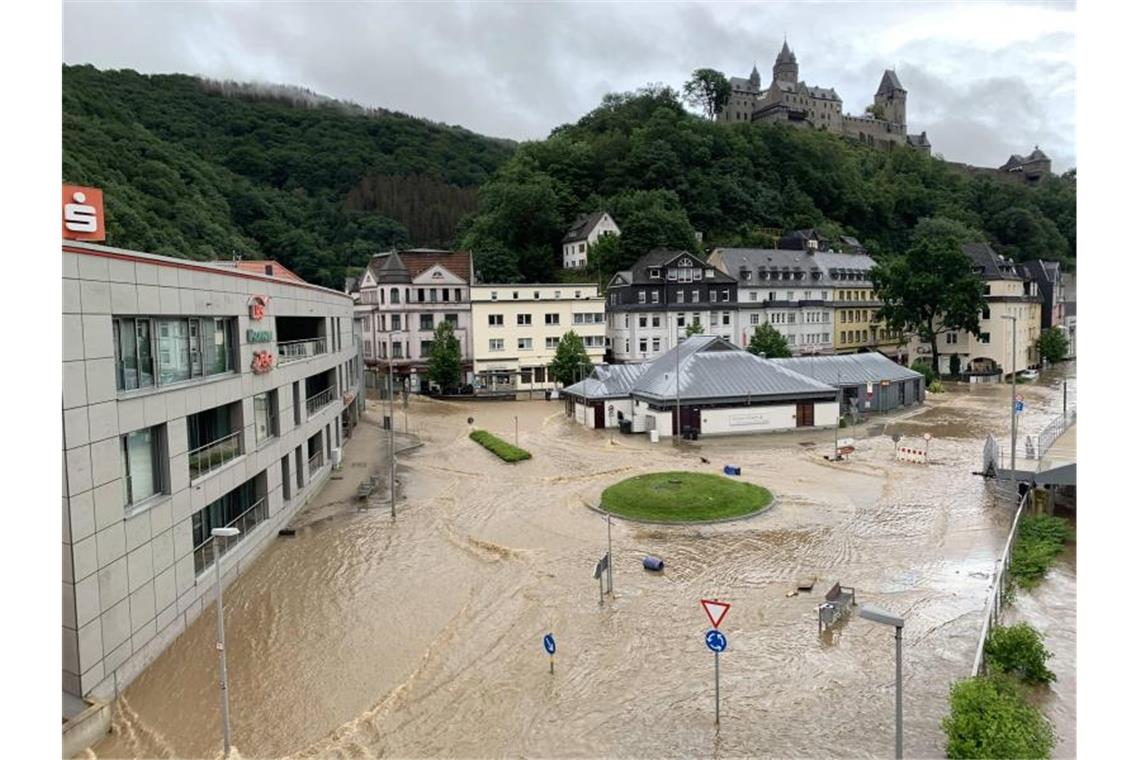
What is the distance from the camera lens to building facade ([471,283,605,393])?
67000 mm

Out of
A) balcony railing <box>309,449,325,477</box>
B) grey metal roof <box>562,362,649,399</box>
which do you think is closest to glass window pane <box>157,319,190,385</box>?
balcony railing <box>309,449,325,477</box>

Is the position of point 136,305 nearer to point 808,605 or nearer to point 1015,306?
point 808,605

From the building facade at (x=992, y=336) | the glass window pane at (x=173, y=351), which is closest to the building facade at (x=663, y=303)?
the building facade at (x=992, y=336)

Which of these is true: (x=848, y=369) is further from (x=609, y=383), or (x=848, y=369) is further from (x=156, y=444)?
(x=156, y=444)

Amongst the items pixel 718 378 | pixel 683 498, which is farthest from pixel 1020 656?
pixel 718 378

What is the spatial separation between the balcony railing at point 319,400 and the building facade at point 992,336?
2377 inches

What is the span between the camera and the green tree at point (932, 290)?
72.1 m

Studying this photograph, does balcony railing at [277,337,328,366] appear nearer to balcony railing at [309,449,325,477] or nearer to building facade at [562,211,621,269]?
balcony railing at [309,449,325,477]

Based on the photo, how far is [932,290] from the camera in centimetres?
7256

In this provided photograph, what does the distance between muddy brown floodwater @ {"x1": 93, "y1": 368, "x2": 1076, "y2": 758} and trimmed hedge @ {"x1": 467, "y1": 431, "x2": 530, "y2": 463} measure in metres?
5.02

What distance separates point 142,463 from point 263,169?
117812mm

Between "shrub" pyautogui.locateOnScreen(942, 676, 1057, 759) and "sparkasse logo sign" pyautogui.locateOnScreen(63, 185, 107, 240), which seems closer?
"shrub" pyautogui.locateOnScreen(942, 676, 1057, 759)

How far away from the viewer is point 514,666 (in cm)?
1694

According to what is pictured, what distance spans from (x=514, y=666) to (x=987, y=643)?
391 inches
